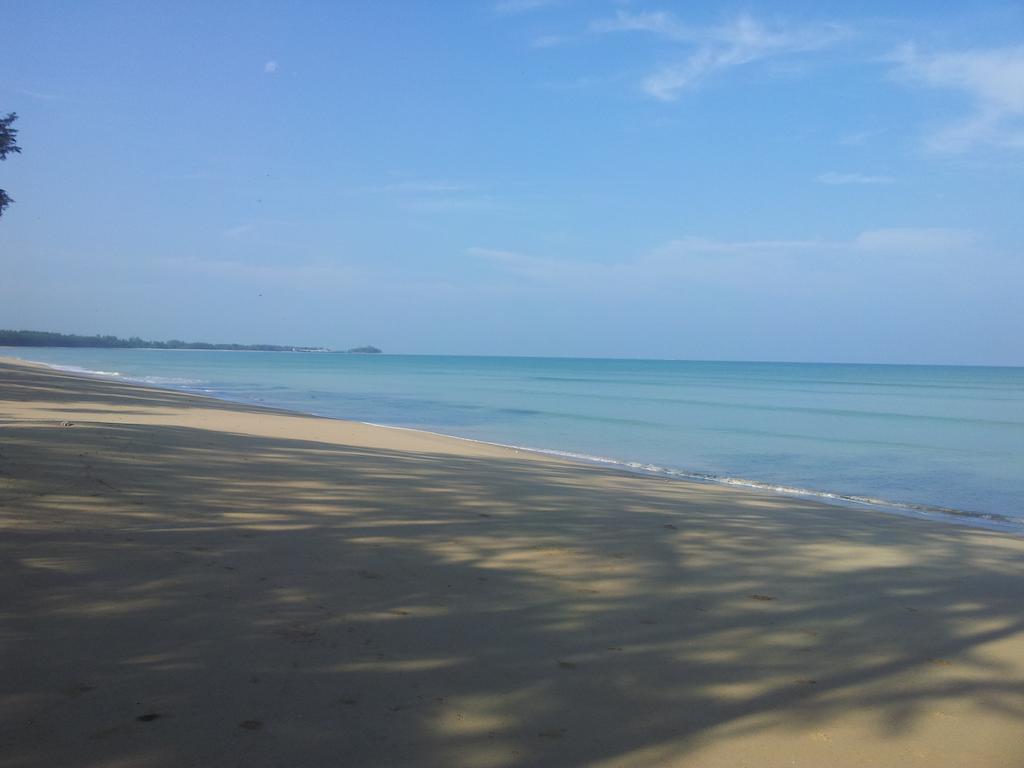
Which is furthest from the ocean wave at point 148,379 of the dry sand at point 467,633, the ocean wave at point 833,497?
the dry sand at point 467,633

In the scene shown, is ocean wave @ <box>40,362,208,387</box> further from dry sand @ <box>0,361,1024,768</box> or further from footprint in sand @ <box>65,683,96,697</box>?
footprint in sand @ <box>65,683,96,697</box>

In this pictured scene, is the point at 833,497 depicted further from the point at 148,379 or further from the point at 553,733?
the point at 148,379

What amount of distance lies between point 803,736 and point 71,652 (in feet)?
9.87

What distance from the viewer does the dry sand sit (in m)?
2.84

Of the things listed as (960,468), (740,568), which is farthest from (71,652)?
(960,468)

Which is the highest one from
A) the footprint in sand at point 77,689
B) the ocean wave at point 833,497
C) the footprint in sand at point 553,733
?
the footprint in sand at point 77,689

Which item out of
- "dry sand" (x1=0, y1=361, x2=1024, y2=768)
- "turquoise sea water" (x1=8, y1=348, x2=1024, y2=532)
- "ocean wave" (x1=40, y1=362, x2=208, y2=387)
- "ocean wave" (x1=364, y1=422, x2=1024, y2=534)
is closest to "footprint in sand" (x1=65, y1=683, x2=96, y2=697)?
"dry sand" (x1=0, y1=361, x2=1024, y2=768)

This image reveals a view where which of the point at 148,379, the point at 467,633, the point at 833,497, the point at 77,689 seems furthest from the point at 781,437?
the point at 148,379

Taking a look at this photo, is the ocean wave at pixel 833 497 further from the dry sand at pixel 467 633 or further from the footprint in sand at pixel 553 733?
the footprint in sand at pixel 553 733

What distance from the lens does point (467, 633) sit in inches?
151

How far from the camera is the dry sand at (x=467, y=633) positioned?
9.32 feet

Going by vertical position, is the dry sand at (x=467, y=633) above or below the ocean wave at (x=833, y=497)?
above

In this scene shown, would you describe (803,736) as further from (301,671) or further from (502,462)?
(502,462)

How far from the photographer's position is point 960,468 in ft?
53.7
